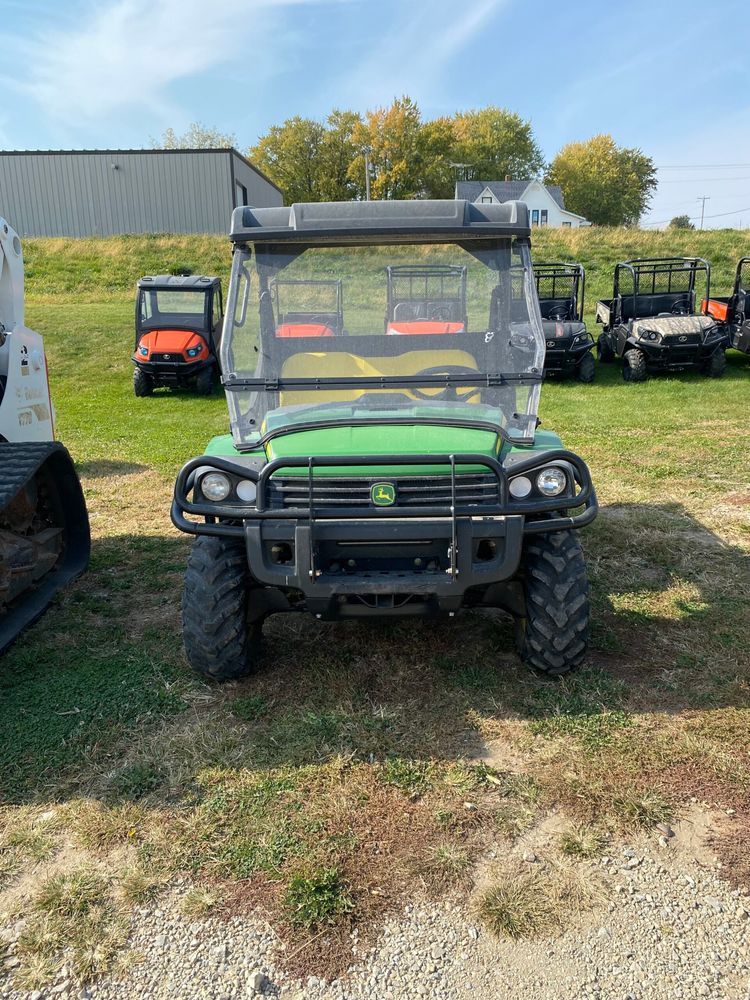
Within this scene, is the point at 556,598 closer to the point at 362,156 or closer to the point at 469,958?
the point at 469,958

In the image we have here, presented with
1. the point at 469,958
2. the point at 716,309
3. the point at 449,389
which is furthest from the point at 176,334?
the point at 469,958

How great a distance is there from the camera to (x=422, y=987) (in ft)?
7.22

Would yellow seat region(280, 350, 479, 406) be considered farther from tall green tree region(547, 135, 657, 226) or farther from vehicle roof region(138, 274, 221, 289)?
tall green tree region(547, 135, 657, 226)

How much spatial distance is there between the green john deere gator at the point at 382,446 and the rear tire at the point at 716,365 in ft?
35.6

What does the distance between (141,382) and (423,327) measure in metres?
10.5

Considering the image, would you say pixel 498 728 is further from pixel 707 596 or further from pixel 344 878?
pixel 707 596

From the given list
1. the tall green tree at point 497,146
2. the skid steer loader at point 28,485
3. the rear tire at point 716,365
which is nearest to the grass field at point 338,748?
the skid steer loader at point 28,485

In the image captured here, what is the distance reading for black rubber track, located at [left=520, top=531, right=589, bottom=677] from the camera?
3.51m

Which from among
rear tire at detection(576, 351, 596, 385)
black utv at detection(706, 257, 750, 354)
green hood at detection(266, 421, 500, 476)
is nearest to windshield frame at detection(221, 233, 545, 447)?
green hood at detection(266, 421, 500, 476)

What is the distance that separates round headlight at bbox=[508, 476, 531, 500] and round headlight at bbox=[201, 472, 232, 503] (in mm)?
1174

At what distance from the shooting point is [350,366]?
3.95 metres

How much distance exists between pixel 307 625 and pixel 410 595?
45.8 inches

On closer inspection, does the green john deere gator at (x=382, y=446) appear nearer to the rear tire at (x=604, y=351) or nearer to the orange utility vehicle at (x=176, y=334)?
the orange utility vehicle at (x=176, y=334)

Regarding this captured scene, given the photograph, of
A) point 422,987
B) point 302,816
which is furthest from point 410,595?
point 422,987
